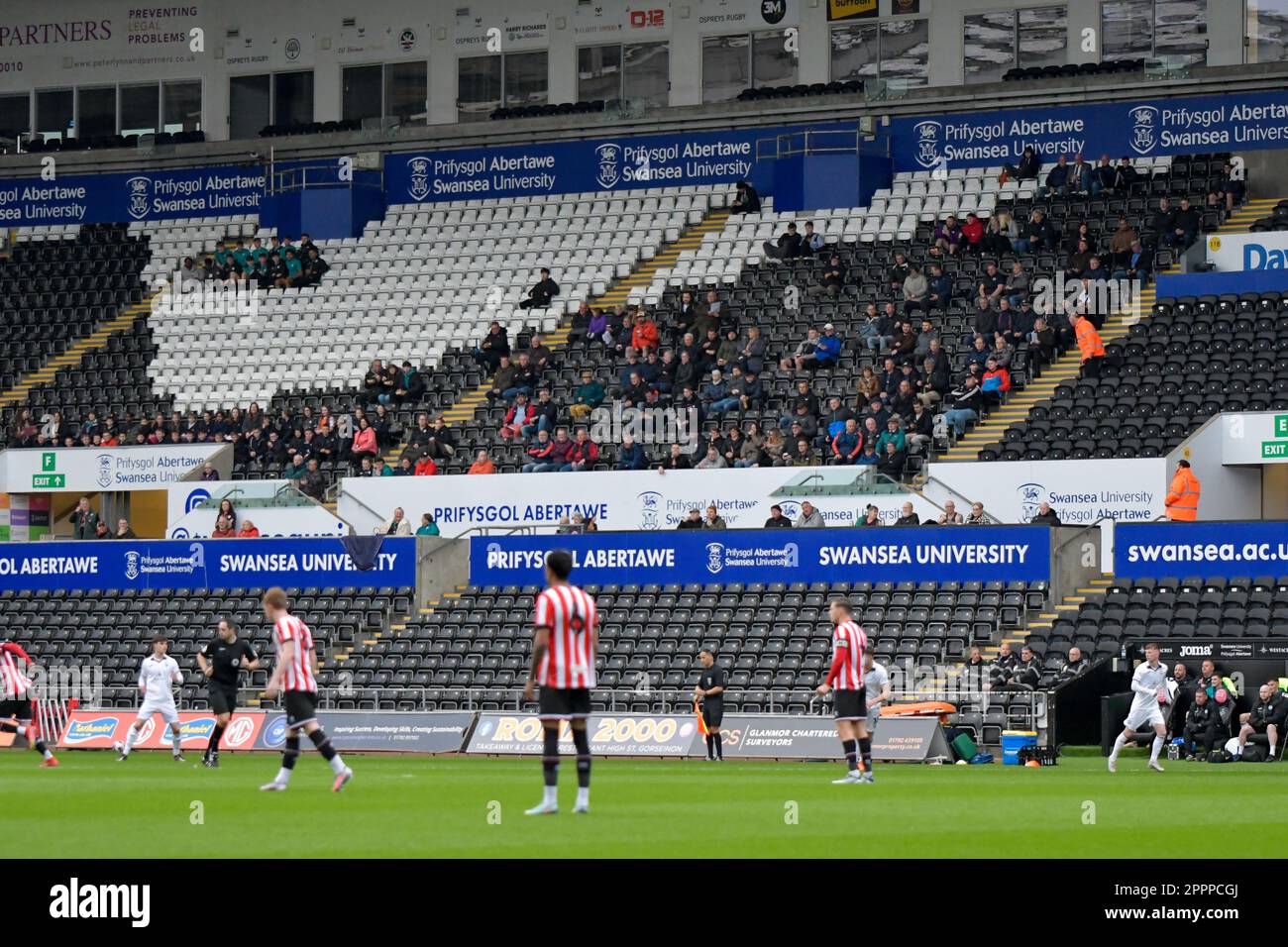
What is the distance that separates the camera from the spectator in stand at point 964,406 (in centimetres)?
3603

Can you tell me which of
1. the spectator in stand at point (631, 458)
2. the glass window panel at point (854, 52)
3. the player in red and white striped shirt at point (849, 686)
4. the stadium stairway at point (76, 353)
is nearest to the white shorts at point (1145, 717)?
the player in red and white striped shirt at point (849, 686)

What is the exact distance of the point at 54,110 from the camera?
55.1 m

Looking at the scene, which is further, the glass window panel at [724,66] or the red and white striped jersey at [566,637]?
the glass window panel at [724,66]

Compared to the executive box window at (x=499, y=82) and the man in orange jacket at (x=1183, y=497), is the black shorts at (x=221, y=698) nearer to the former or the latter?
the man in orange jacket at (x=1183, y=497)

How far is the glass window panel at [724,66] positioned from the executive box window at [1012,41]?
532cm

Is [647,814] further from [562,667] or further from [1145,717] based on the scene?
[1145,717]

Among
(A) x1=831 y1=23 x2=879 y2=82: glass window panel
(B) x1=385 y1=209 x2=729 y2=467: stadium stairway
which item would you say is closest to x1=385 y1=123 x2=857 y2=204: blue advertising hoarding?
(B) x1=385 y1=209 x2=729 y2=467: stadium stairway

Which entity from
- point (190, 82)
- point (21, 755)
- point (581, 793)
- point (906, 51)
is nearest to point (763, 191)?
point (906, 51)

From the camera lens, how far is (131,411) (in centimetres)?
4534

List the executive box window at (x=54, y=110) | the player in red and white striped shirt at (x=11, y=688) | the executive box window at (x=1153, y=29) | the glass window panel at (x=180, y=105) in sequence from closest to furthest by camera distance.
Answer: the player in red and white striped shirt at (x=11, y=688) → the executive box window at (x=1153, y=29) → the glass window panel at (x=180, y=105) → the executive box window at (x=54, y=110)

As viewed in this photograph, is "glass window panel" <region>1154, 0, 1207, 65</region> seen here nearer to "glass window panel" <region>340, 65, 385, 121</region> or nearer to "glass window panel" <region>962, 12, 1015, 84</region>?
"glass window panel" <region>962, 12, 1015, 84</region>

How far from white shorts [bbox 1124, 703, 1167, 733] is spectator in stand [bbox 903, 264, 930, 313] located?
16.8 metres

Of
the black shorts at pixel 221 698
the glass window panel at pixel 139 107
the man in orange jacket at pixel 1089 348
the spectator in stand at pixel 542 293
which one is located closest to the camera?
the black shorts at pixel 221 698

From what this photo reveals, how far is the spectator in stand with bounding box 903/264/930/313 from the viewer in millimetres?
39000
